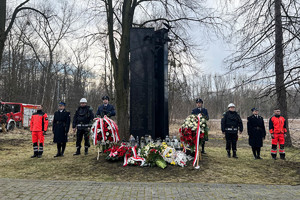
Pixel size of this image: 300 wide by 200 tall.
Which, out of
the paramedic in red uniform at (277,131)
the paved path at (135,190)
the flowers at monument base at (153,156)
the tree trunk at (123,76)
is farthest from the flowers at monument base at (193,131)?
the tree trunk at (123,76)

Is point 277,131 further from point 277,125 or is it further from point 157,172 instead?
point 157,172

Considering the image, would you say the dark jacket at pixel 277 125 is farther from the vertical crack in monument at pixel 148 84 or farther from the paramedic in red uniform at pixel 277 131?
the vertical crack in monument at pixel 148 84

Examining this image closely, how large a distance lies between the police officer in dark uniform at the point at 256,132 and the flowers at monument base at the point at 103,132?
5004 millimetres

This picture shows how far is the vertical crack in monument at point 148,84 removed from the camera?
841 cm

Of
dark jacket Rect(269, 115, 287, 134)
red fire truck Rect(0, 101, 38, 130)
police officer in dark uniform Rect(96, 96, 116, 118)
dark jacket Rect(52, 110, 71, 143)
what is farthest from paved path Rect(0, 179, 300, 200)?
red fire truck Rect(0, 101, 38, 130)

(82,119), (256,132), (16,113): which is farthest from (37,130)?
(16,113)

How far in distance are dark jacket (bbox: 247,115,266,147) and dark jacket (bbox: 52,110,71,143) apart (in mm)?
6862

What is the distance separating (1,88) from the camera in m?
28.2

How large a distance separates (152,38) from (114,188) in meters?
5.37

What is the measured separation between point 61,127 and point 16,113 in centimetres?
1632

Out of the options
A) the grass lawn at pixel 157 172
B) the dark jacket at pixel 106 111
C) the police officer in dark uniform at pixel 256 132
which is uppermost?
the dark jacket at pixel 106 111

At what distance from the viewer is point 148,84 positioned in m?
8.48

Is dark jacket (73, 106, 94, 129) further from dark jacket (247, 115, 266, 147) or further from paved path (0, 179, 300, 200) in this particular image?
dark jacket (247, 115, 266, 147)

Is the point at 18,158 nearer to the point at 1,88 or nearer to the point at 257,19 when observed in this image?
the point at 257,19
